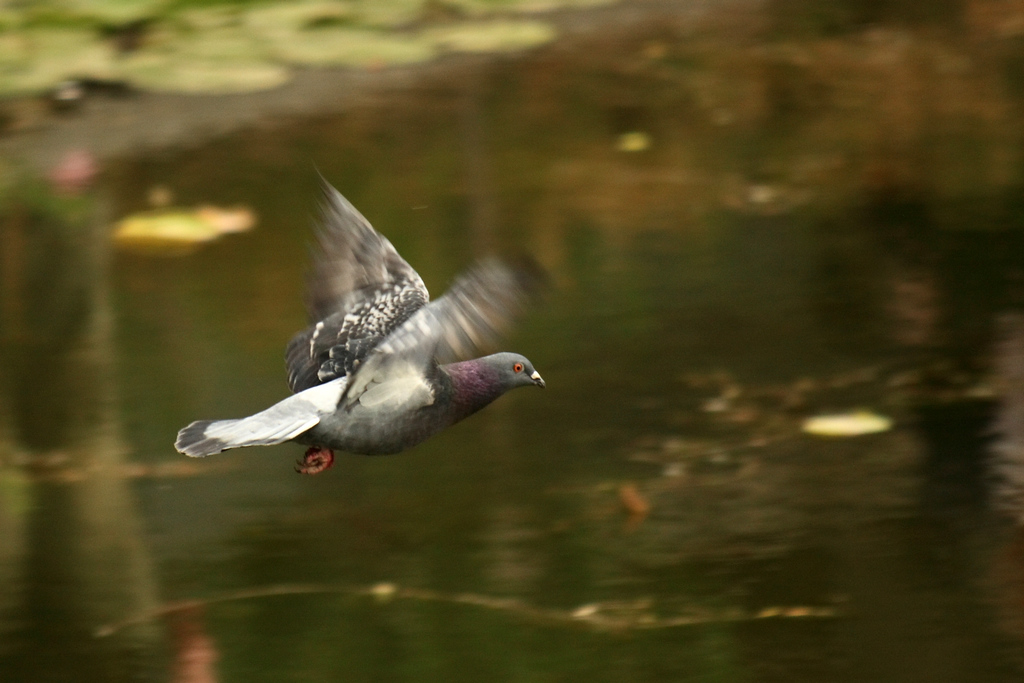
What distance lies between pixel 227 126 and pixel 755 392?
4155 millimetres

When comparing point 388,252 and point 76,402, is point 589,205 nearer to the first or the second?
point 76,402

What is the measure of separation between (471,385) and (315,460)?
437mm

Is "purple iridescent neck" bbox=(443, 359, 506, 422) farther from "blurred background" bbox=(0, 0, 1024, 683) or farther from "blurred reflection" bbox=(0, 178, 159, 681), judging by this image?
"blurred reflection" bbox=(0, 178, 159, 681)

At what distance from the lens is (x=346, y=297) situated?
14.1 ft

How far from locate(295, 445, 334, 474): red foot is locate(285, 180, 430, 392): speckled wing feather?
0.16 metres

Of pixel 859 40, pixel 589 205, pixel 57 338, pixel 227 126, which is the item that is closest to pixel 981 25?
pixel 859 40

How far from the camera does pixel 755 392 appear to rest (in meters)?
6.90

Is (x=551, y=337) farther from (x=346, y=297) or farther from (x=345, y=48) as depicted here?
(x=345, y=48)

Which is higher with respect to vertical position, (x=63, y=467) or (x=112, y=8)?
(x=112, y=8)

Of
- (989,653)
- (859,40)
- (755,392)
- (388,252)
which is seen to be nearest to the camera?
(388,252)

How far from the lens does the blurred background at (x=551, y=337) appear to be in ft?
18.3

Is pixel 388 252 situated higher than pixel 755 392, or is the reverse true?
pixel 388 252

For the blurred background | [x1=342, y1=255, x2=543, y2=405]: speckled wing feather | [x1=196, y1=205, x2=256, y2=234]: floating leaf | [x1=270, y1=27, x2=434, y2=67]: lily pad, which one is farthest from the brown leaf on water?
[x1=270, y1=27, x2=434, y2=67]: lily pad

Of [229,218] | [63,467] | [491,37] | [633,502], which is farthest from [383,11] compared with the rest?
[633,502]
